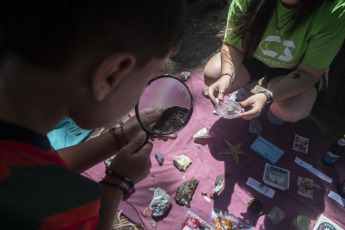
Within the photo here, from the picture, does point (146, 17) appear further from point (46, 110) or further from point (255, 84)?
point (255, 84)

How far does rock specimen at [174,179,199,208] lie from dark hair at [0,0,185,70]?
5.88ft

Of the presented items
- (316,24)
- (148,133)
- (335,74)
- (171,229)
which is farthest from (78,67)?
(335,74)

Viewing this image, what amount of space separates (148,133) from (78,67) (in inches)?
30.9

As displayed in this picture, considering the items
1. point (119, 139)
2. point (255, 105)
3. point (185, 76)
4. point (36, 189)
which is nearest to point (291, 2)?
point (255, 105)

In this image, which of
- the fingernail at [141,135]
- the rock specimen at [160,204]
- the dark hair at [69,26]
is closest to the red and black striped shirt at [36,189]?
the dark hair at [69,26]

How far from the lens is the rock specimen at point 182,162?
8.19 feet

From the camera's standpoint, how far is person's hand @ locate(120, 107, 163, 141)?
1562mm

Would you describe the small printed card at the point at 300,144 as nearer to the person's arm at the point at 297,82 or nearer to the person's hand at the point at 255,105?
the person's arm at the point at 297,82

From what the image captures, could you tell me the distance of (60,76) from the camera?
773 millimetres

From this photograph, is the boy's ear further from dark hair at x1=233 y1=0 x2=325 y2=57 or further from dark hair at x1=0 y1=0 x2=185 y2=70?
dark hair at x1=233 y1=0 x2=325 y2=57

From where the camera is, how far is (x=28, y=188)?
72 centimetres

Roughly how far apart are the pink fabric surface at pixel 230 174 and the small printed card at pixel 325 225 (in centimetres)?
5

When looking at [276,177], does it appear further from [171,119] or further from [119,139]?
[119,139]

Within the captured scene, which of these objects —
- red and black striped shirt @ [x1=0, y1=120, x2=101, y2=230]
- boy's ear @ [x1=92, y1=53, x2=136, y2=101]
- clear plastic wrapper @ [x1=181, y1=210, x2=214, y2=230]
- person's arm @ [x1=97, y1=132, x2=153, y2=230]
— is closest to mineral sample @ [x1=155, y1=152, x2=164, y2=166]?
clear plastic wrapper @ [x1=181, y1=210, x2=214, y2=230]
